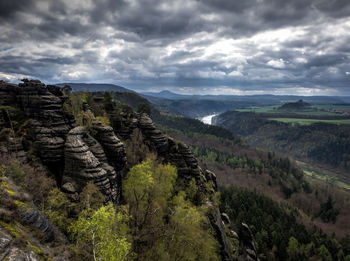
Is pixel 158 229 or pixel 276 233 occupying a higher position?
pixel 158 229

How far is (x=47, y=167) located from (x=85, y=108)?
22.4 meters

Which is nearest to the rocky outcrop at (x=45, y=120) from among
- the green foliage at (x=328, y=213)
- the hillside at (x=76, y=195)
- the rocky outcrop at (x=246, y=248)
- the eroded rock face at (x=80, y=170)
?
the hillside at (x=76, y=195)

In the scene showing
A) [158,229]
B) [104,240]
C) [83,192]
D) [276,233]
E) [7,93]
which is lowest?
Answer: [276,233]

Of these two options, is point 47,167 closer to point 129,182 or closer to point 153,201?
point 129,182

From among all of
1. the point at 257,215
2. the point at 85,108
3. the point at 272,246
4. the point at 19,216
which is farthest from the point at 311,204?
the point at 19,216

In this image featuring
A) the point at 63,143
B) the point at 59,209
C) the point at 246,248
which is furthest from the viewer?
the point at 246,248

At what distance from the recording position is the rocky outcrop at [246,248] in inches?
2290

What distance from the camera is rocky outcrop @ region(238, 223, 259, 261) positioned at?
5816cm

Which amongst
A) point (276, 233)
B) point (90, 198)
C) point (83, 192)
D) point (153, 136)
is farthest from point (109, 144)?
point (276, 233)

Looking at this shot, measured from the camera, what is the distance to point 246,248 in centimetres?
6088

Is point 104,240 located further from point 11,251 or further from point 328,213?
point 328,213

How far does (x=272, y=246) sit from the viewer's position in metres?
85.1

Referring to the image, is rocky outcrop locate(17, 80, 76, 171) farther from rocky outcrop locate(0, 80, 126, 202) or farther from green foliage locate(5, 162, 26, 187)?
green foliage locate(5, 162, 26, 187)

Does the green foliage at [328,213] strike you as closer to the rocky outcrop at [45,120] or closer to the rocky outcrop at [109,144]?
the rocky outcrop at [109,144]
